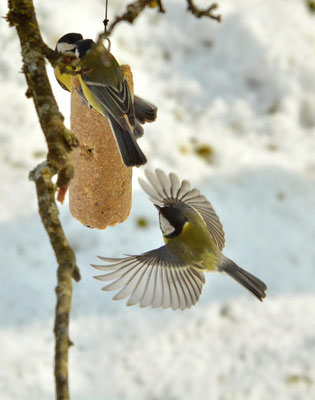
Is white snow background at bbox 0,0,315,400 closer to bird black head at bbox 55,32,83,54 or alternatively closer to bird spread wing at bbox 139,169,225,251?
bird spread wing at bbox 139,169,225,251

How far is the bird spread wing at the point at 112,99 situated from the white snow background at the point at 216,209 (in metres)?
1.71

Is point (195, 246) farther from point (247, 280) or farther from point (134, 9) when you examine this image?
point (134, 9)

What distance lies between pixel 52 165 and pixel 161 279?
0.79 m

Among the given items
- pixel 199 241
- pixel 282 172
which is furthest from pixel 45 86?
pixel 282 172

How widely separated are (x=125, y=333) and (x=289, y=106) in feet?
6.25

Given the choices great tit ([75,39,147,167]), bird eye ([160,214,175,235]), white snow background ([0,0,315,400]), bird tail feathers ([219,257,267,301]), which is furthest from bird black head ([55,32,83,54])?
white snow background ([0,0,315,400])

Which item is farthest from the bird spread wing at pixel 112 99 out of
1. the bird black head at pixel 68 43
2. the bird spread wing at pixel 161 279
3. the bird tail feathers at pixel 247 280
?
the bird tail feathers at pixel 247 280

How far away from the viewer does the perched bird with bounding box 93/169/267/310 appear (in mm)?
1590

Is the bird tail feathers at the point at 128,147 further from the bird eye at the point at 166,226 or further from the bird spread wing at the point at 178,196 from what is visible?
the bird eye at the point at 166,226

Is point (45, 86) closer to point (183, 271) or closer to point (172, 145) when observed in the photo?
point (183, 271)

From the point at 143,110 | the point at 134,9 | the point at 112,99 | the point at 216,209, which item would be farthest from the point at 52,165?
the point at 216,209

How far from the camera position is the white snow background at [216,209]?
2.89 m

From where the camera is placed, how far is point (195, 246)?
1.68m

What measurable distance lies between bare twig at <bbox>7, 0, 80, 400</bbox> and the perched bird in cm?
49
